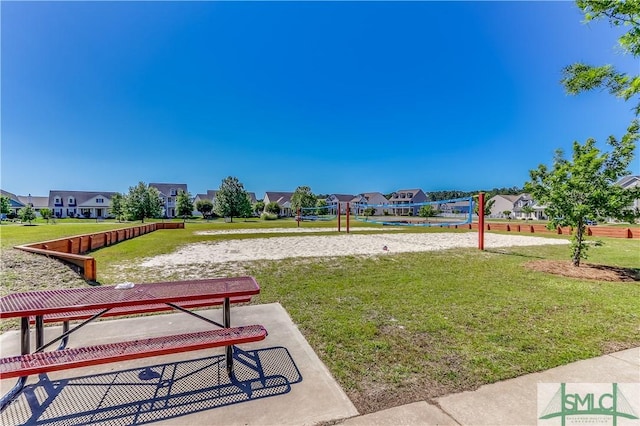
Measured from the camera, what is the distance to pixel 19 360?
7.98 feet

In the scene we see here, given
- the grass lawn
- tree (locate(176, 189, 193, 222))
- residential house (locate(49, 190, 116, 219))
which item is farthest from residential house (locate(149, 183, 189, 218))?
the grass lawn

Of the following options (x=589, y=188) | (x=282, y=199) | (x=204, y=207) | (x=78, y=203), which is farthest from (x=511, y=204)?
(x=78, y=203)

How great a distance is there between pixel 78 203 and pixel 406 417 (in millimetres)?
82329

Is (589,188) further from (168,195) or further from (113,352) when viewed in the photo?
(168,195)

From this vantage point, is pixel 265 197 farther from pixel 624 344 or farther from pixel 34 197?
pixel 624 344

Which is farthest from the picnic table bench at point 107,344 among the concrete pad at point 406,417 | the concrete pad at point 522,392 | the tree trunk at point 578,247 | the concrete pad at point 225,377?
the tree trunk at point 578,247

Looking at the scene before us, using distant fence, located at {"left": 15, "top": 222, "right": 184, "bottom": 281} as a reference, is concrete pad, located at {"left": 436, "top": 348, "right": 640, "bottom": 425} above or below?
below

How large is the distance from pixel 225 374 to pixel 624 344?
4.69 metres

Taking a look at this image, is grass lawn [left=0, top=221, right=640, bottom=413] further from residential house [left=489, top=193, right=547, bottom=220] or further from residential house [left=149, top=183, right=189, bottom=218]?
residential house [left=489, top=193, right=547, bottom=220]

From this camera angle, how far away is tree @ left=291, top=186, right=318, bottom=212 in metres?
58.0

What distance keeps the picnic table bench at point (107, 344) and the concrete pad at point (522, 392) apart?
1.88m

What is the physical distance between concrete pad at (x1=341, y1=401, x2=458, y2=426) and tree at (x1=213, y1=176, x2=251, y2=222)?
4683 centimetres

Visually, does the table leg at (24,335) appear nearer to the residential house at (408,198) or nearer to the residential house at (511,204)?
the residential house at (408,198)

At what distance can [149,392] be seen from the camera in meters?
2.72
